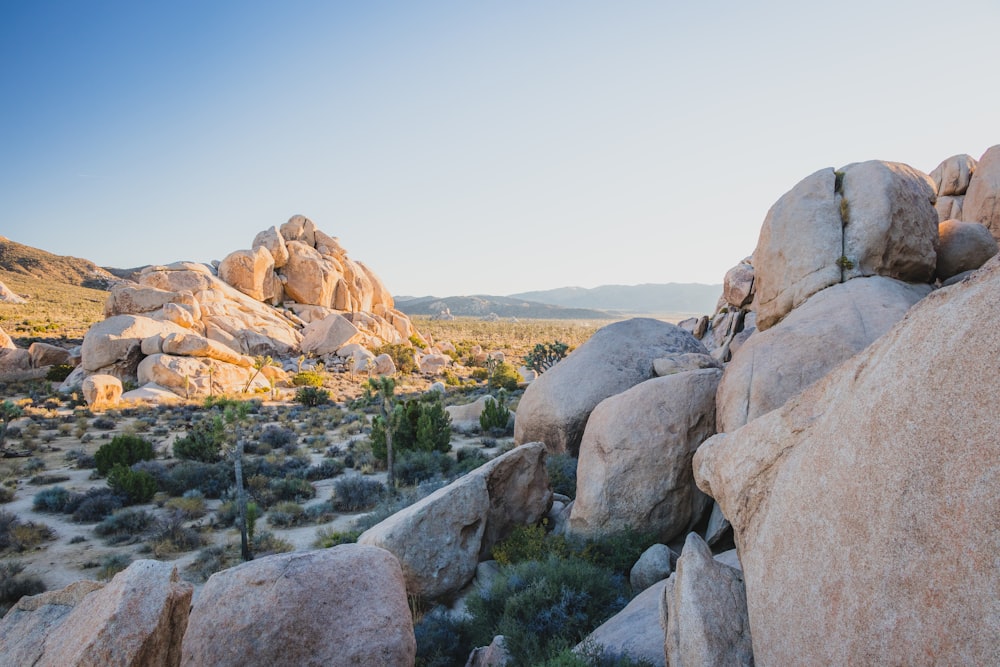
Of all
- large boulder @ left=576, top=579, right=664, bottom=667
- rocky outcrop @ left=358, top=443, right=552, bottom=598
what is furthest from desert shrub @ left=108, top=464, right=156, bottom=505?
large boulder @ left=576, top=579, right=664, bottom=667

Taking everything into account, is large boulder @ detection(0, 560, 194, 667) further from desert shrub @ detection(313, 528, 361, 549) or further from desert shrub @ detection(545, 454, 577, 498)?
desert shrub @ detection(545, 454, 577, 498)

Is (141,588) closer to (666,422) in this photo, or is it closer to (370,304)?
(666,422)

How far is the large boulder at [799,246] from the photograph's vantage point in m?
9.30

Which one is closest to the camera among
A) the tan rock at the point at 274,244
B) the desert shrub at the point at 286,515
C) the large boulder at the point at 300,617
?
the large boulder at the point at 300,617

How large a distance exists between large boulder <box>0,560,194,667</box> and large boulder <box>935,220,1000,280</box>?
1301cm

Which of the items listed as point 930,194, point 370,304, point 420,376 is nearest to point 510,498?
point 930,194

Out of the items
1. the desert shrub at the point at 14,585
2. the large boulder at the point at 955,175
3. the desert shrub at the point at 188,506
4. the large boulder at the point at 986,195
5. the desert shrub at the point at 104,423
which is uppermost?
the large boulder at the point at 955,175

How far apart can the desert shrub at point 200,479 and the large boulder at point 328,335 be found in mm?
28184

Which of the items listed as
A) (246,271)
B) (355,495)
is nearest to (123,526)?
(355,495)

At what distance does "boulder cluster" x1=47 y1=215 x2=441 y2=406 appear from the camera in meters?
31.2

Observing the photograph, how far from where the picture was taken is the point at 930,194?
9945 mm

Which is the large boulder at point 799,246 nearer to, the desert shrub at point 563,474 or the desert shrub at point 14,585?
the desert shrub at point 563,474

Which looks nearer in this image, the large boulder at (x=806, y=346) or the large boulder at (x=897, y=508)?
the large boulder at (x=897, y=508)

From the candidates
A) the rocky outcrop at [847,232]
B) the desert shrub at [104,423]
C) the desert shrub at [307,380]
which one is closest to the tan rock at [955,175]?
the rocky outcrop at [847,232]
